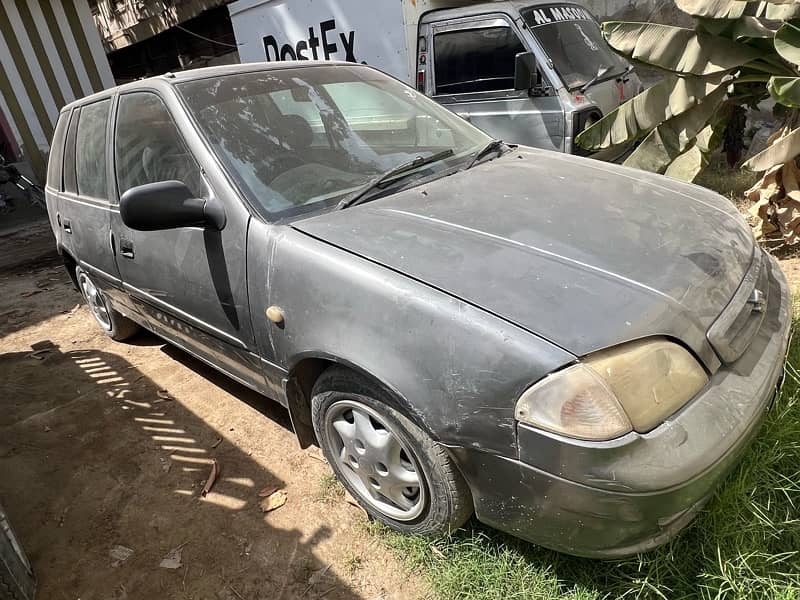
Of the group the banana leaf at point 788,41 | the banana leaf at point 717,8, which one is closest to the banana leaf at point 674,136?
the banana leaf at point 717,8

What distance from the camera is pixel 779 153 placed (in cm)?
356

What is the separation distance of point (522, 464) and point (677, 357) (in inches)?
22.5

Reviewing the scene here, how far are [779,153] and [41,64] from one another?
11533 millimetres

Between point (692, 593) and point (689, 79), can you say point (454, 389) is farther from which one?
point (689, 79)

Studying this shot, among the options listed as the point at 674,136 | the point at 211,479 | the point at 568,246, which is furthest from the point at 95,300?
the point at 674,136

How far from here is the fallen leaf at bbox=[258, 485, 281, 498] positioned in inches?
103

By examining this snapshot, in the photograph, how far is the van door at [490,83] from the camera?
5.32 metres

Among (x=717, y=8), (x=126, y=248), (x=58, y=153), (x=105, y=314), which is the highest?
(x=717, y=8)

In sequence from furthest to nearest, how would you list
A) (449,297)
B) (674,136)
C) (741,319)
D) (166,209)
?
(674,136) < (166,209) < (741,319) < (449,297)

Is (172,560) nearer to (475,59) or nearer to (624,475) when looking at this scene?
(624,475)

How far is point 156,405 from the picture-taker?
136 inches

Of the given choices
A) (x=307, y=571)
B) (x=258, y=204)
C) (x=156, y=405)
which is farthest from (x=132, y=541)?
(x=258, y=204)

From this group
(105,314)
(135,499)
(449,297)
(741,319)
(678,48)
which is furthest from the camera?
(105,314)

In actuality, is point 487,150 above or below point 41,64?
below
